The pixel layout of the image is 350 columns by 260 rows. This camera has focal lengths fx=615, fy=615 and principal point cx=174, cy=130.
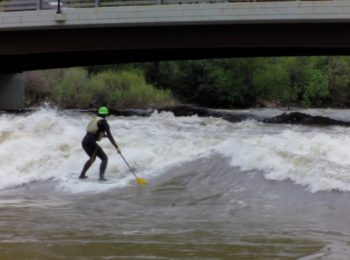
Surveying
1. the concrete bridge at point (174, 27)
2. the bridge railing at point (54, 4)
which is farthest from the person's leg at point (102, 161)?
the bridge railing at point (54, 4)

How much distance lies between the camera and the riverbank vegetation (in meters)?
42.2

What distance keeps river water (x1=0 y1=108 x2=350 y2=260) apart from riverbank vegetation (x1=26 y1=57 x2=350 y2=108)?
80.8 feet

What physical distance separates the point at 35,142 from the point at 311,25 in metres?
11.2

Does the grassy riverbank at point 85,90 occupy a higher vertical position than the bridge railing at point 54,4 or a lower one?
lower

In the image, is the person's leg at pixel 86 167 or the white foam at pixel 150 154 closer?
the white foam at pixel 150 154

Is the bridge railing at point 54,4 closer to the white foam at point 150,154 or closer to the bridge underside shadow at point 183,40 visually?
the bridge underside shadow at point 183,40

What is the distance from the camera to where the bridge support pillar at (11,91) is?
112 ft

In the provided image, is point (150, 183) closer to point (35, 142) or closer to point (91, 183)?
point (91, 183)

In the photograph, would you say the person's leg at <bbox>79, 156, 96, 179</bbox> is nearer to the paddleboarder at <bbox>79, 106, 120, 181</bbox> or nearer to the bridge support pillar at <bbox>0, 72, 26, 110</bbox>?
the paddleboarder at <bbox>79, 106, 120, 181</bbox>

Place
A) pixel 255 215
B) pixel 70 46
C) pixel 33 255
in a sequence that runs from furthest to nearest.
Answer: pixel 70 46 → pixel 255 215 → pixel 33 255

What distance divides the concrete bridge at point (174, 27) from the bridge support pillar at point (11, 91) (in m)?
7.53

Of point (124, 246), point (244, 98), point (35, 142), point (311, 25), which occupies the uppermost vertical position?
point (311, 25)

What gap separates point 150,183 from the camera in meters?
12.4

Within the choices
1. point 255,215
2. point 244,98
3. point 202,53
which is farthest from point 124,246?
point 244,98
